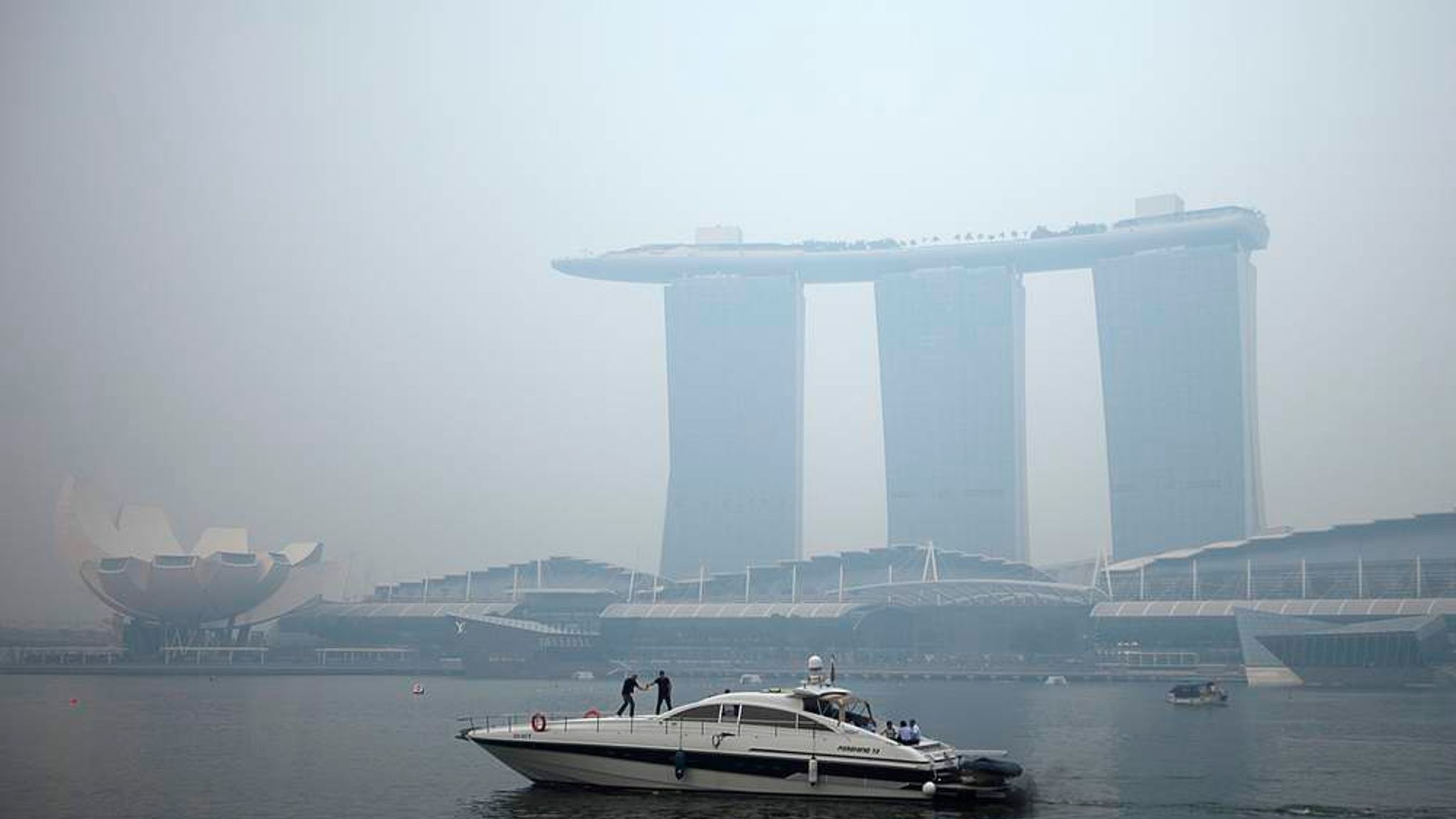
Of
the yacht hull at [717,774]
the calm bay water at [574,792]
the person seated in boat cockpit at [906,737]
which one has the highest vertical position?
the person seated in boat cockpit at [906,737]

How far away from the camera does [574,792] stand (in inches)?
2232

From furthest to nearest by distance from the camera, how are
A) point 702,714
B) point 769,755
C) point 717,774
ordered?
point 702,714
point 717,774
point 769,755

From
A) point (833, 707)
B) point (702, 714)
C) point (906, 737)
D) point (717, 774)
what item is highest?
point (833, 707)

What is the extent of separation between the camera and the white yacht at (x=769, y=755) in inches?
2066

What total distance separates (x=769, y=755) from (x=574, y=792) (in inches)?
286

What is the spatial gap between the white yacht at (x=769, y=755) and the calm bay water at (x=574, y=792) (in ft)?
1.94

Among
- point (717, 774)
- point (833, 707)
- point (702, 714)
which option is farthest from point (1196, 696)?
point (717, 774)

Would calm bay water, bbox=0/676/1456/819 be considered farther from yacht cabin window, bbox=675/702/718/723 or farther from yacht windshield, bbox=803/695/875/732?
yacht windshield, bbox=803/695/875/732

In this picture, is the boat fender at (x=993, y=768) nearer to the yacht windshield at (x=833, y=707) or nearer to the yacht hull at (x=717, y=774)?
the yacht hull at (x=717, y=774)

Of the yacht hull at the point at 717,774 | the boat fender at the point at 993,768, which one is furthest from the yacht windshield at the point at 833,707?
the boat fender at the point at 993,768

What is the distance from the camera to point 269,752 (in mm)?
76812

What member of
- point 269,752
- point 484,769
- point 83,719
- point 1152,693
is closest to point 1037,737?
point 484,769

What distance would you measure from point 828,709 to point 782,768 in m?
2.42

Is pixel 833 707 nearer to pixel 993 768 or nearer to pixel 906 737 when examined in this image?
pixel 906 737
